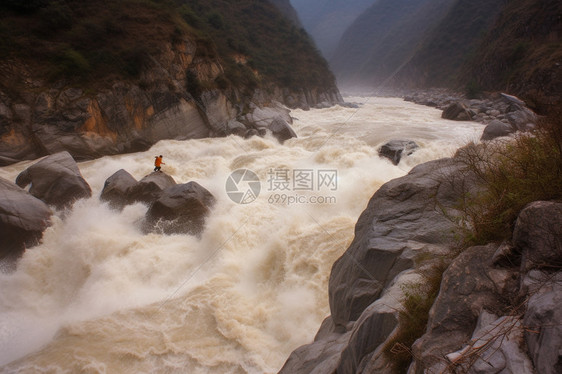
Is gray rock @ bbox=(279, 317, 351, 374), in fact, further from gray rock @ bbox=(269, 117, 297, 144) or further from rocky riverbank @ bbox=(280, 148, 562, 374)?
gray rock @ bbox=(269, 117, 297, 144)

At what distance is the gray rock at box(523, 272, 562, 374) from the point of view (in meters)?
1.41

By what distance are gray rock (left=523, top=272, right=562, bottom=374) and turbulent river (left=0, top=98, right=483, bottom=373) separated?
4.09 m

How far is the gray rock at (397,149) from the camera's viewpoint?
11.1m

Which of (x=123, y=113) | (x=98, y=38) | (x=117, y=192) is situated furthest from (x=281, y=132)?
(x=98, y=38)

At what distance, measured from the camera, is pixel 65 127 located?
1273cm

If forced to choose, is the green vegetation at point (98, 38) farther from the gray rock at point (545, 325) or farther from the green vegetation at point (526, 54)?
the green vegetation at point (526, 54)

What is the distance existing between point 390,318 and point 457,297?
76 centimetres

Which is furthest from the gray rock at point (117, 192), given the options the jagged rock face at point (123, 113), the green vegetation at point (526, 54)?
the green vegetation at point (526, 54)

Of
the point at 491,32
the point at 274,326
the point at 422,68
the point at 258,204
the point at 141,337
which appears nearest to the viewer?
the point at 141,337

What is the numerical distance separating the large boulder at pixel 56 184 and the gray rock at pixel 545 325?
34.4ft

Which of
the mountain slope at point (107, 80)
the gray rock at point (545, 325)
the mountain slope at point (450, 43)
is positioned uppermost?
the mountain slope at point (450, 43)

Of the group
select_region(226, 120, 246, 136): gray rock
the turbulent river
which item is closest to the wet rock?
select_region(226, 120, 246, 136): gray rock

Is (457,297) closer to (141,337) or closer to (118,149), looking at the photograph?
(141,337)

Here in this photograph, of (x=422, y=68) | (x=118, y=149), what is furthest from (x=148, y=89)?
(x=422, y=68)
